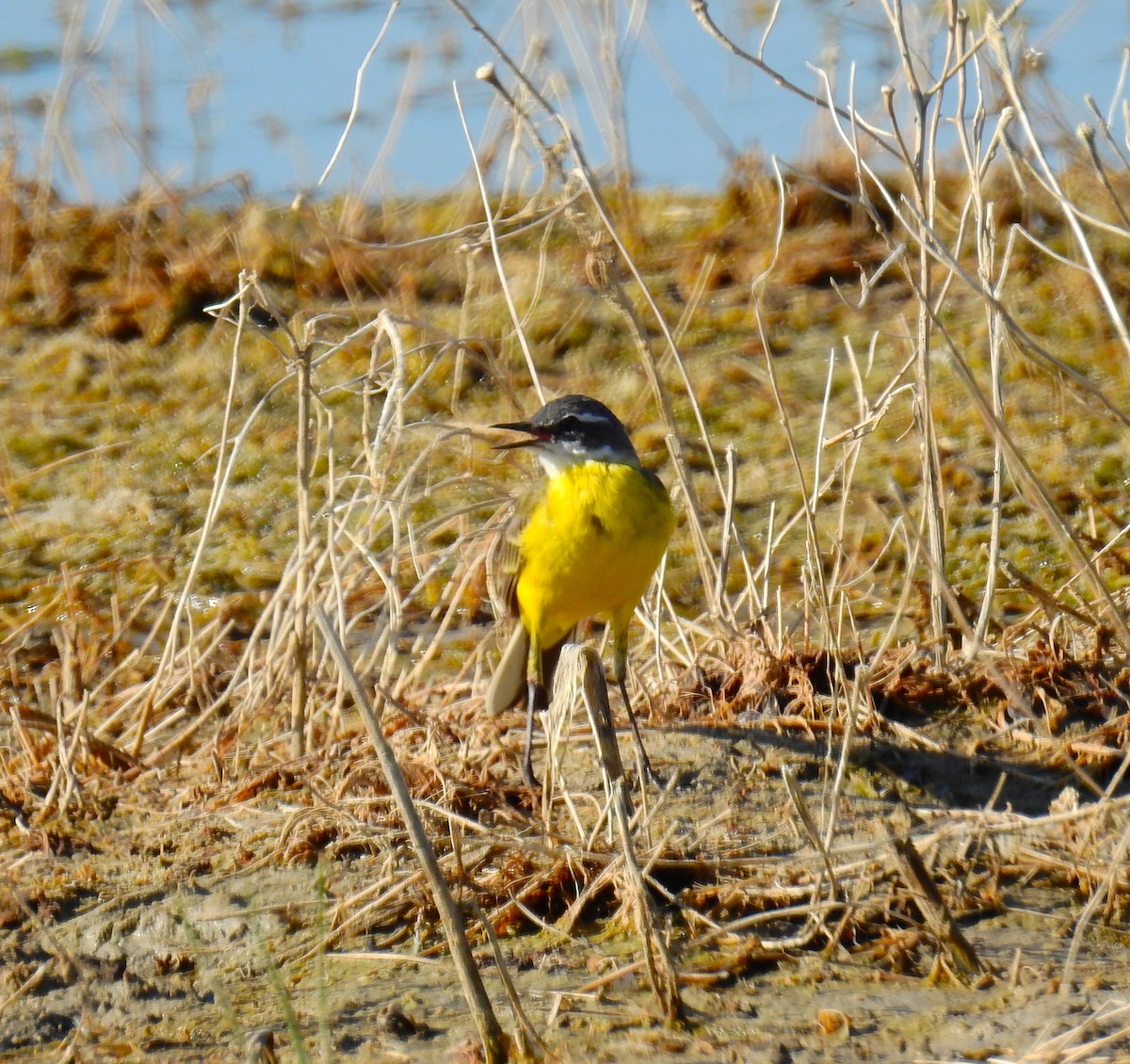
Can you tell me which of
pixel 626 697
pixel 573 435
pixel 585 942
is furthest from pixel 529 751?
pixel 573 435

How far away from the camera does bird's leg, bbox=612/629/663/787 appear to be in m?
4.57

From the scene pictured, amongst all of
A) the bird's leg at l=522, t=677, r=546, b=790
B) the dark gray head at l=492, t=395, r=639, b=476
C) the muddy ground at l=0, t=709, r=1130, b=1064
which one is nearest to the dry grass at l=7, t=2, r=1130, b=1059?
the muddy ground at l=0, t=709, r=1130, b=1064

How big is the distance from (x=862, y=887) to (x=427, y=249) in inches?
267

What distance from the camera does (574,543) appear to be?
5.25 m

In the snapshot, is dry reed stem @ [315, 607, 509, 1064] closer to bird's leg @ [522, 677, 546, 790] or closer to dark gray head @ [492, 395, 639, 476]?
bird's leg @ [522, 677, 546, 790]

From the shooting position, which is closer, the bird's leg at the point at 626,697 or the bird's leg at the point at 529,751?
the bird's leg at the point at 626,697

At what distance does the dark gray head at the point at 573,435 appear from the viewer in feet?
18.4

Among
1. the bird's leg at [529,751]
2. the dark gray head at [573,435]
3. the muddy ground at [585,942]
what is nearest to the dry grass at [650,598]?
the muddy ground at [585,942]

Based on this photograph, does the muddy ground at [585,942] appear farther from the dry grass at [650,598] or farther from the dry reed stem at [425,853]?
the dry reed stem at [425,853]

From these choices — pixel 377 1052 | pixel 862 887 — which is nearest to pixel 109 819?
pixel 377 1052

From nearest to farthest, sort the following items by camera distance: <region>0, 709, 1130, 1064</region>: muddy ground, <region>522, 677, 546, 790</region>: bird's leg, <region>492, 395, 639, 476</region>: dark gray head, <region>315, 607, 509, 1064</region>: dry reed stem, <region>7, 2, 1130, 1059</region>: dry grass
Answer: <region>315, 607, 509, 1064</region>: dry reed stem → <region>0, 709, 1130, 1064</region>: muddy ground → <region>7, 2, 1130, 1059</region>: dry grass → <region>522, 677, 546, 790</region>: bird's leg → <region>492, 395, 639, 476</region>: dark gray head

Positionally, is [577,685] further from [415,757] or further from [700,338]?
[700,338]

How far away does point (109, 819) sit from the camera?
499 cm

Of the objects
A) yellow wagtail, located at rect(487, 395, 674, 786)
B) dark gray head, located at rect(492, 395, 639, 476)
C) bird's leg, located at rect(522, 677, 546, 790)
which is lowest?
bird's leg, located at rect(522, 677, 546, 790)
